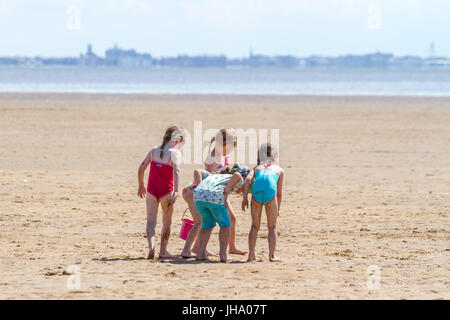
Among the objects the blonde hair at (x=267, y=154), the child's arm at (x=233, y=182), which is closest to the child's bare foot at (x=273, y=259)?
the child's arm at (x=233, y=182)

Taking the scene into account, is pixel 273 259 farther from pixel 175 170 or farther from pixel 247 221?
pixel 247 221

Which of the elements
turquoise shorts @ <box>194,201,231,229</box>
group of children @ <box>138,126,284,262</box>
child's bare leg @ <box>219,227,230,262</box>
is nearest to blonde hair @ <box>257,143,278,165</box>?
group of children @ <box>138,126,284,262</box>

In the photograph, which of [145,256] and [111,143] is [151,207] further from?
[111,143]

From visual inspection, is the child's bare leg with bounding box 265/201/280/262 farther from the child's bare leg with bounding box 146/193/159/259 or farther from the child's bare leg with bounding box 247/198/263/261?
the child's bare leg with bounding box 146/193/159/259

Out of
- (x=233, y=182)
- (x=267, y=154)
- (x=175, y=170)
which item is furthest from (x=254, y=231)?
(x=175, y=170)

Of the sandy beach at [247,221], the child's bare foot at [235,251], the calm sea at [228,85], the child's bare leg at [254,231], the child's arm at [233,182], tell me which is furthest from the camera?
the calm sea at [228,85]

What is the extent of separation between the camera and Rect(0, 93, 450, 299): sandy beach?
7.14 m

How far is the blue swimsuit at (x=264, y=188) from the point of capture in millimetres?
8109

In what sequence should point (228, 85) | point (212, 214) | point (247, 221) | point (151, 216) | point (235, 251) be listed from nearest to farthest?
point (212, 214), point (151, 216), point (235, 251), point (247, 221), point (228, 85)

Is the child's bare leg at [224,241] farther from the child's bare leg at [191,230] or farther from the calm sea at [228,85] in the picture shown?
the calm sea at [228,85]

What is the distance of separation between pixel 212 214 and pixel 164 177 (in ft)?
2.13

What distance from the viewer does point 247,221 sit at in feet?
34.8
